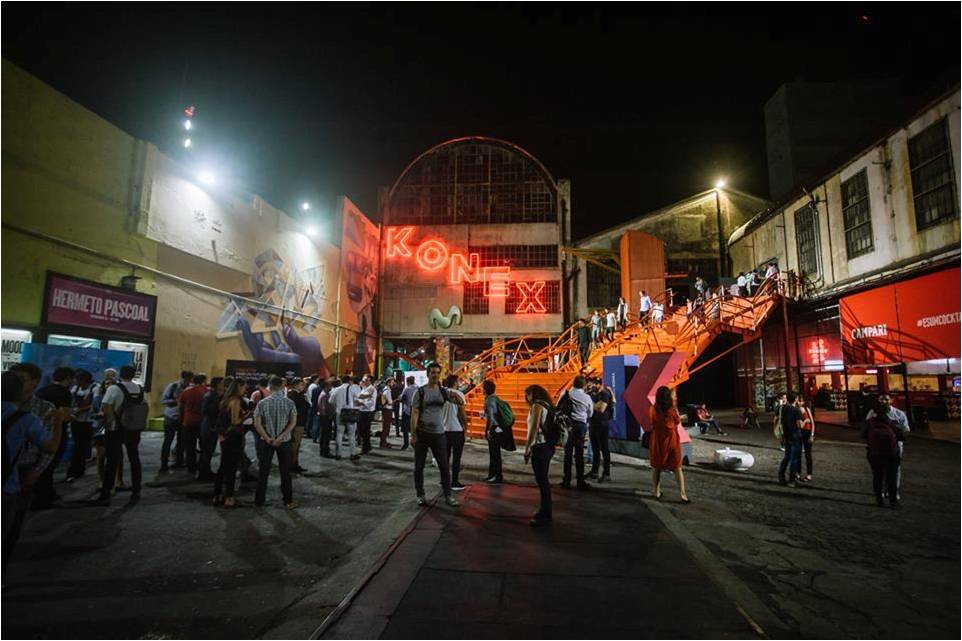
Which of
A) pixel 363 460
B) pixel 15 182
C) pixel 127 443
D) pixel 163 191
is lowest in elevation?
pixel 363 460

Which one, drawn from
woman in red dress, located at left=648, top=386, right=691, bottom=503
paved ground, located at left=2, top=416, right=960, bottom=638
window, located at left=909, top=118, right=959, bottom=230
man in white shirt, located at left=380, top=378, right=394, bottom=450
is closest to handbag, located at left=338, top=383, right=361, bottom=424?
man in white shirt, located at left=380, top=378, right=394, bottom=450

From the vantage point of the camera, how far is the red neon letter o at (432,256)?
94.7 ft

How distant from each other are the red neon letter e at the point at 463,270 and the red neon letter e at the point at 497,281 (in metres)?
0.70

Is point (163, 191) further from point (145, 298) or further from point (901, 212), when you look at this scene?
point (901, 212)

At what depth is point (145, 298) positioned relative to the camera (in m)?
11.9

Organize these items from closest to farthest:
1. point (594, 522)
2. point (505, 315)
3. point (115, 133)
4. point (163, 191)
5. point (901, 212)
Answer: point (594, 522), point (115, 133), point (163, 191), point (901, 212), point (505, 315)

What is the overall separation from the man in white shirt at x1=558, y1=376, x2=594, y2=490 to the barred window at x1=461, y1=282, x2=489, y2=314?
20.4 meters

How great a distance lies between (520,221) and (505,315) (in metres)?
6.22

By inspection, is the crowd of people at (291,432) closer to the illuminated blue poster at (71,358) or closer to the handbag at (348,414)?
the illuminated blue poster at (71,358)

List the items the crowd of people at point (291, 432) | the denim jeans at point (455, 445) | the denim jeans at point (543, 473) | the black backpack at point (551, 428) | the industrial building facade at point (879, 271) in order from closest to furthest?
the denim jeans at point (543, 473)
the black backpack at point (551, 428)
the crowd of people at point (291, 432)
the denim jeans at point (455, 445)
the industrial building facade at point (879, 271)

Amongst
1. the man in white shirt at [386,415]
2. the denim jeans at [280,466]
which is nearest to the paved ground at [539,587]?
the denim jeans at [280,466]

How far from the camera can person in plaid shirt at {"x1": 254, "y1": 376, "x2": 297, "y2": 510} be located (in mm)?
6559

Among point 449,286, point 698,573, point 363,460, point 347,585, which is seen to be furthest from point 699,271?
point 347,585

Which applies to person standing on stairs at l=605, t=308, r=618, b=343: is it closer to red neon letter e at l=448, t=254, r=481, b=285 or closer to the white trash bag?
the white trash bag
